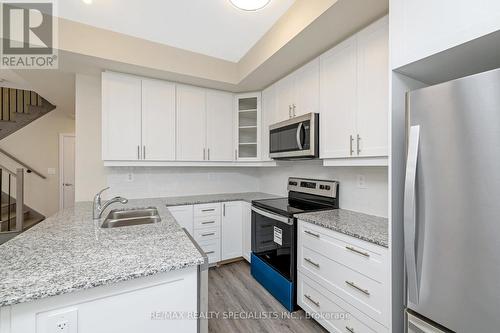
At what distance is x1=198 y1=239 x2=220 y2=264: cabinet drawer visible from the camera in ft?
9.27

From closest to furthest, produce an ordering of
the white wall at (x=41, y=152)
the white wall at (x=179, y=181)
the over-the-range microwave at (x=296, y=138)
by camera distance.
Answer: the over-the-range microwave at (x=296, y=138)
the white wall at (x=179, y=181)
the white wall at (x=41, y=152)

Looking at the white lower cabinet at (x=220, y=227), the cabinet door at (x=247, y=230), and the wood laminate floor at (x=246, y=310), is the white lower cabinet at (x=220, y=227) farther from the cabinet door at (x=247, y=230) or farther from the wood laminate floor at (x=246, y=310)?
the wood laminate floor at (x=246, y=310)

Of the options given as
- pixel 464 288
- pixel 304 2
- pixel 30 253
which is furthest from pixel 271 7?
pixel 30 253

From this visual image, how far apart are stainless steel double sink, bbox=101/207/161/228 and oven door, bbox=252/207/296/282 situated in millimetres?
1065

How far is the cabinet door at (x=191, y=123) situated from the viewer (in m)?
2.83

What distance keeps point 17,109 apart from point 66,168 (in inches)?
60.1

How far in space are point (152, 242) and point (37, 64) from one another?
8.23 ft

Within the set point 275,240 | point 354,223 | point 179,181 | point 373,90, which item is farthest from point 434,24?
point 179,181

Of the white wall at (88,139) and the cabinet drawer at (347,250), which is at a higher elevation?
the white wall at (88,139)

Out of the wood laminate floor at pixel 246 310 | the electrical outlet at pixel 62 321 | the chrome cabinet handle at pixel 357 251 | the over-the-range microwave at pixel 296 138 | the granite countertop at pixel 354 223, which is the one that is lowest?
the wood laminate floor at pixel 246 310

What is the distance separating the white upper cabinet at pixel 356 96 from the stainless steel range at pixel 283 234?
1.71 ft

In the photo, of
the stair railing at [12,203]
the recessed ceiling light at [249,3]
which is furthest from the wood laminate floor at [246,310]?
the stair railing at [12,203]

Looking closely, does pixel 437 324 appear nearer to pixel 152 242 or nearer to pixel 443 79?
pixel 443 79

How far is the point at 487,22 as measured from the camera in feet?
2.89
